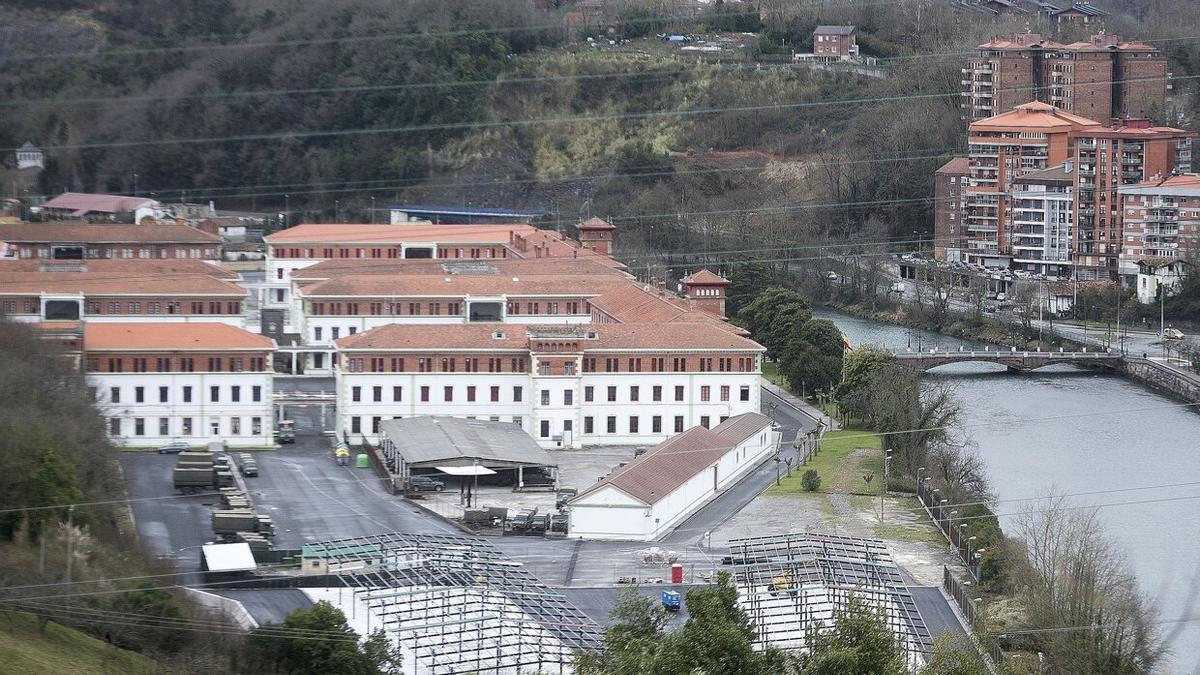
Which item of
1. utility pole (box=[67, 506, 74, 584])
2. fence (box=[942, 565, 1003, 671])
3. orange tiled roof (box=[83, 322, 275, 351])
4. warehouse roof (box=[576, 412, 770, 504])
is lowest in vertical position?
fence (box=[942, 565, 1003, 671])

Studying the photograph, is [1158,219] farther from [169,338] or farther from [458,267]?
[169,338]

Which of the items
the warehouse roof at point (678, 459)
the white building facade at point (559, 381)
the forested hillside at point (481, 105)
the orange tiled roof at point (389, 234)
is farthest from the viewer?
the forested hillside at point (481, 105)

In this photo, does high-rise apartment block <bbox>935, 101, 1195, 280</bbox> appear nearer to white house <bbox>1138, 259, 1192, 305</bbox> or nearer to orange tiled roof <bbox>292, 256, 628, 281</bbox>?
white house <bbox>1138, 259, 1192, 305</bbox>

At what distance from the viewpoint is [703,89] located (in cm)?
3341

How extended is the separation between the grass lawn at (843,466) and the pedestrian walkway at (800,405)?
0.32m

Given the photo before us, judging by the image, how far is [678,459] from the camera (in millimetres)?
14750

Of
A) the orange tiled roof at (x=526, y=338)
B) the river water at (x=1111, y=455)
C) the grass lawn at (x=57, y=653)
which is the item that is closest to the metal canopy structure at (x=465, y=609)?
the grass lawn at (x=57, y=653)

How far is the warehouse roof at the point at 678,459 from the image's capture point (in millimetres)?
13867

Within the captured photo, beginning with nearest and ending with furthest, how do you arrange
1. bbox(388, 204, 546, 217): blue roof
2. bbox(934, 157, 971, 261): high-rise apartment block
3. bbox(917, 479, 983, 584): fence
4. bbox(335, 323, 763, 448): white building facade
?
bbox(917, 479, 983, 584): fence → bbox(335, 323, 763, 448): white building facade → bbox(934, 157, 971, 261): high-rise apartment block → bbox(388, 204, 546, 217): blue roof

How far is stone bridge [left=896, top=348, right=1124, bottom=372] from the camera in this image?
69.3 ft

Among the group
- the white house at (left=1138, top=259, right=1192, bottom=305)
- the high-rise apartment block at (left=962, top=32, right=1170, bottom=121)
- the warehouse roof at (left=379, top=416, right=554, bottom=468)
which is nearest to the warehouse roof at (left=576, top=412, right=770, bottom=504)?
the warehouse roof at (left=379, top=416, right=554, bottom=468)

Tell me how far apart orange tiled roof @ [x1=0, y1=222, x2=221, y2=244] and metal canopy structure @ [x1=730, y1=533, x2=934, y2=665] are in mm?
12118

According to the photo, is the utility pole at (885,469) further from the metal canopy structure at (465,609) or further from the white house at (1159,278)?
the white house at (1159,278)

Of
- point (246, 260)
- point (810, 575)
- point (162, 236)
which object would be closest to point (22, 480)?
point (810, 575)
